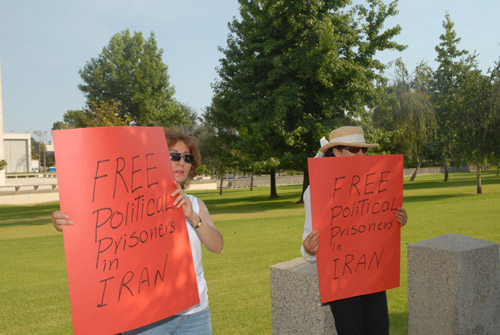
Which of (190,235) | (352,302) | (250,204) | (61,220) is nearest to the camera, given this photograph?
(61,220)

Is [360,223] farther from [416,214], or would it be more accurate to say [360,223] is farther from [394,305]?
[416,214]

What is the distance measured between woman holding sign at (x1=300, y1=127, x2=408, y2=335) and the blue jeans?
0.89 m

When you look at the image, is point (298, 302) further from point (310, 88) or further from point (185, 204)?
point (310, 88)

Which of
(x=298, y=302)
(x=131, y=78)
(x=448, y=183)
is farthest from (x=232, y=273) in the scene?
(x=131, y=78)

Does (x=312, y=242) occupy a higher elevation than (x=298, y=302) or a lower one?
higher

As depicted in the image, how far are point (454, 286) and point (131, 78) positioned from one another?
51.5m

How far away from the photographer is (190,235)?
108 inches

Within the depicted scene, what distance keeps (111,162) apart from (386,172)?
204cm

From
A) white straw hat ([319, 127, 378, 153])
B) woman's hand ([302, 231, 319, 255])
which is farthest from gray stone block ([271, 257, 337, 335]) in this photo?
white straw hat ([319, 127, 378, 153])

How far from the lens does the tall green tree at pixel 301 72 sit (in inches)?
1014

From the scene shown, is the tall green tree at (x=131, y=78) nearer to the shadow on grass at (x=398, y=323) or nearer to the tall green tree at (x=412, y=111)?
the tall green tree at (x=412, y=111)

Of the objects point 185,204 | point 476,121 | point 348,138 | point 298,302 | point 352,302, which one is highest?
point 476,121

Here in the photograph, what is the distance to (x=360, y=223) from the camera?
3.37 meters

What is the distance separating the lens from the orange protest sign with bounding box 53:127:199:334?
2326mm
